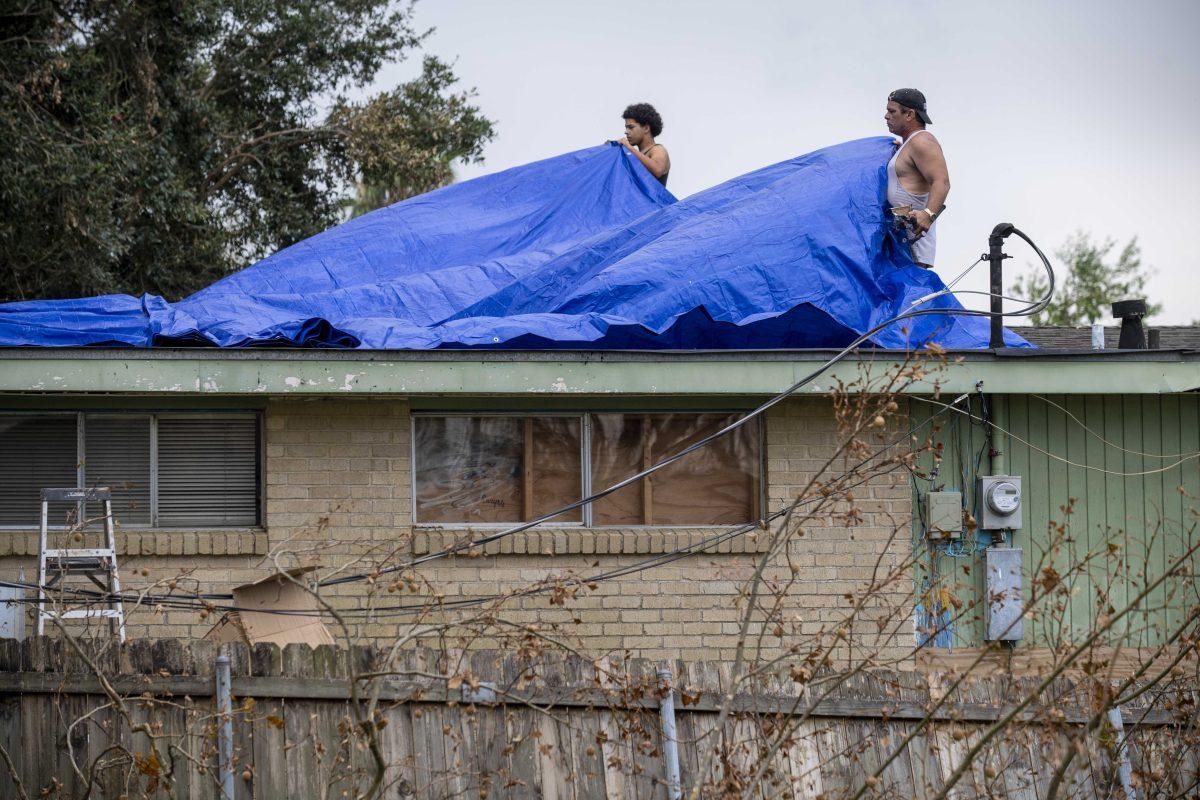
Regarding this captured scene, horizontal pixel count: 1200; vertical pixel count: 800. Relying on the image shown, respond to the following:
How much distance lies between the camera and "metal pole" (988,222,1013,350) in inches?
297

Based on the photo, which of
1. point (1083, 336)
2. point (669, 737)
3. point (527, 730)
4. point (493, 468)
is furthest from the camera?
point (1083, 336)

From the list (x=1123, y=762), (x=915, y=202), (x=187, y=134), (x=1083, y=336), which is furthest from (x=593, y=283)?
(x=187, y=134)

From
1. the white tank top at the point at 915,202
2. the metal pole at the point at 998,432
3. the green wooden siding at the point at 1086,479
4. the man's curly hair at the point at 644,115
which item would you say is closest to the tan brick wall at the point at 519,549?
the green wooden siding at the point at 1086,479

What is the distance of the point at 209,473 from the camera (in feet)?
25.2

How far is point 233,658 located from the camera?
203 inches

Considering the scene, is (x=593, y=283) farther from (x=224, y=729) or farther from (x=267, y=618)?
(x=224, y=729)

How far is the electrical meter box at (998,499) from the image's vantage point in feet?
26.4

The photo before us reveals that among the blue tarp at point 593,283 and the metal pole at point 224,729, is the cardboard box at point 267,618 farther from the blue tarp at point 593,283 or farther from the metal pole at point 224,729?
the blue tarp at point 593,283

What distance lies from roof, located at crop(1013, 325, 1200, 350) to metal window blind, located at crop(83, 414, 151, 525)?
22.9 ft

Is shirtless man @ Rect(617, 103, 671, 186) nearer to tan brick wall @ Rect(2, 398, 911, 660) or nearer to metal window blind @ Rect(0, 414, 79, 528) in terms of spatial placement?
tan brick wall @ Rect(2, 398, 911, 660)

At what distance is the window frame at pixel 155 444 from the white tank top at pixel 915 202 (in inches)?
164

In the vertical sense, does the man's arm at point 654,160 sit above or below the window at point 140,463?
above

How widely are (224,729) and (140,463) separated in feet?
9.82

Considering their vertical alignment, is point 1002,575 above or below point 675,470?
below
